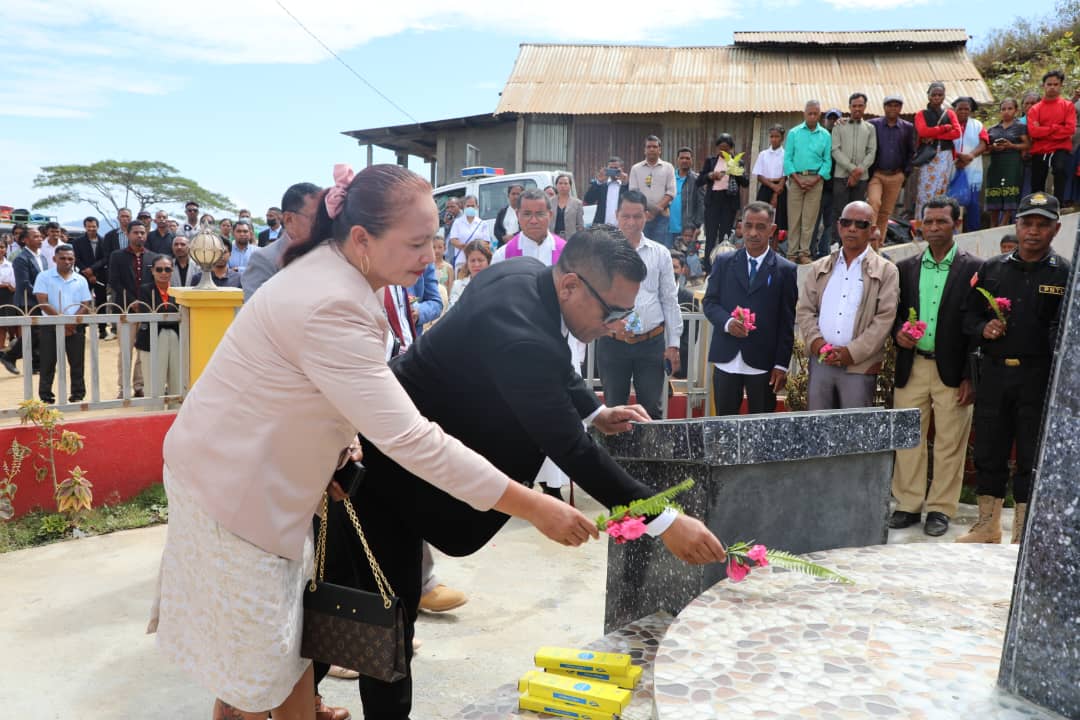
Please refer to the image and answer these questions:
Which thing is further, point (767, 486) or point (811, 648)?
point (767, 486)

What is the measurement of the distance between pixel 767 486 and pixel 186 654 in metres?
1.67

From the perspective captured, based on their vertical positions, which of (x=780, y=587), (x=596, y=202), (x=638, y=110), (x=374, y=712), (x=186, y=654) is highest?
(x=638, y=110)

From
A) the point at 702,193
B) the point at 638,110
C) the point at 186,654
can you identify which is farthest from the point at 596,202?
the point at 186,654

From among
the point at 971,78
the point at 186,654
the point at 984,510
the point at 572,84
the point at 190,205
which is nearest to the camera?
the point at 186,654

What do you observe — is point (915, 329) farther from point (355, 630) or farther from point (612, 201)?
point (612, 201)

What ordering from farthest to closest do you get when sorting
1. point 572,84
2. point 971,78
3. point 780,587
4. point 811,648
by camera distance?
point 572,84, point 971,78, point 780,587, point 811,648

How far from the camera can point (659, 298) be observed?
5.76 m

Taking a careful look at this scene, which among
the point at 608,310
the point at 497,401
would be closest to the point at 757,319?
the point at 608,310

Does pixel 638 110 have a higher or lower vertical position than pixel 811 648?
higher

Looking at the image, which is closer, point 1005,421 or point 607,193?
point 1005,421

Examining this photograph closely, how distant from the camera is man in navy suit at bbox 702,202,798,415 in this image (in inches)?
220

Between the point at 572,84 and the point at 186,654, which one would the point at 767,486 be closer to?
the point at 186,654

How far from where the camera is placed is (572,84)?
16.9 meters

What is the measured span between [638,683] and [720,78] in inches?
624
